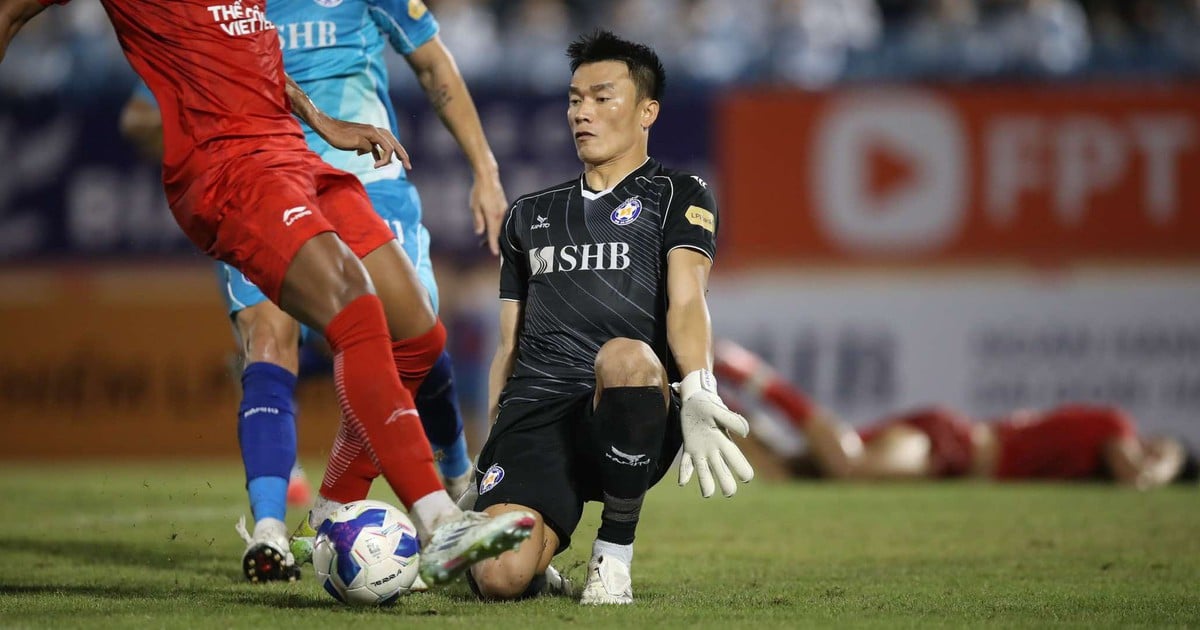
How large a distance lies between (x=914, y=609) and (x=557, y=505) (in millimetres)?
1081

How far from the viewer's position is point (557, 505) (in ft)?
14.2

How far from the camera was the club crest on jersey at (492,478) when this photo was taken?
4.38 m

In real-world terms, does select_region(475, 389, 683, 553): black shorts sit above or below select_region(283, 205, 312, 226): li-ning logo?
below

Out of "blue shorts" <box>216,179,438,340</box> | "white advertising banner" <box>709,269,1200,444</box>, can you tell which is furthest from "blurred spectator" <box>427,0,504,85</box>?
"blue shorts" <box>216,179,438,340</box>

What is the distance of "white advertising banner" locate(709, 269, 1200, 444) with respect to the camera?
1089 cm

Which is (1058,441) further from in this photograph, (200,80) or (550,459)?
(200,80)

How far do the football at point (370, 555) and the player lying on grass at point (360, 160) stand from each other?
103 centimetres

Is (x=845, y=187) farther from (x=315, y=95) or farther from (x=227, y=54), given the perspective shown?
(x=227, y=54)

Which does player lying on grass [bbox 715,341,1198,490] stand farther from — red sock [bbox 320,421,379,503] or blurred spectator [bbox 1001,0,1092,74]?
red sock [bbox 320,421,379,503]

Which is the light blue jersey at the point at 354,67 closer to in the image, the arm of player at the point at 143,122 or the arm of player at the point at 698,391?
the arm of player at the point at 143,122

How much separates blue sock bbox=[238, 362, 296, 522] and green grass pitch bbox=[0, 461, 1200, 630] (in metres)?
0.30

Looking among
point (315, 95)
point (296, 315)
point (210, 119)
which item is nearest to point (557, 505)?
point (296, 315)

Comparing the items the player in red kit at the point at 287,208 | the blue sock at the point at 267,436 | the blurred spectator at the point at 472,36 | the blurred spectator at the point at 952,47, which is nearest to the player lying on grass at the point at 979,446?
the blurred spectator at the point at 952,47

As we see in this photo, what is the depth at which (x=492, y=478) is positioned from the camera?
4398 mm
